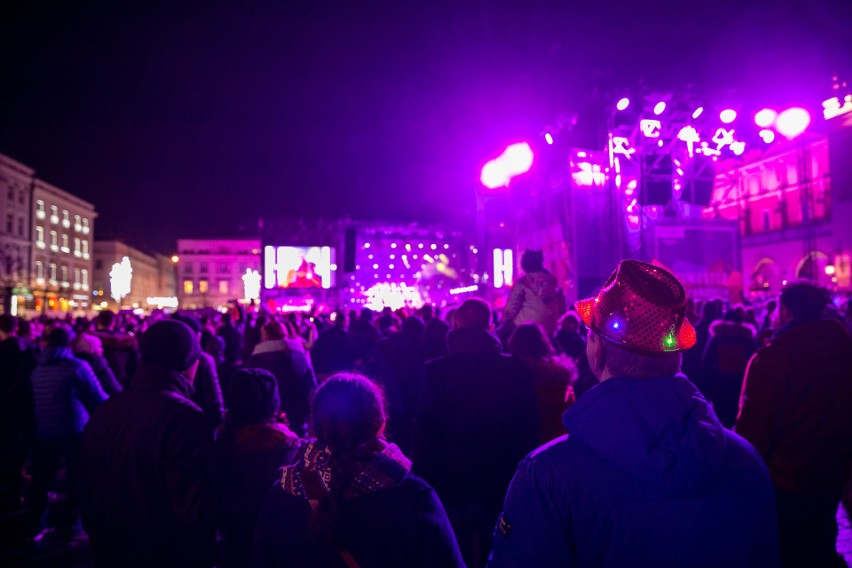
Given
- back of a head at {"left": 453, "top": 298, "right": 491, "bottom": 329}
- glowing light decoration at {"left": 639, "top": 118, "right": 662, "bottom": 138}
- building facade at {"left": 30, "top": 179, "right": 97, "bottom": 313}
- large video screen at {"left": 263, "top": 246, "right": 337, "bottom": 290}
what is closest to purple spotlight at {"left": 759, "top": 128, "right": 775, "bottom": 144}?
glowing light decoration at {"left": 639, "top": 118, "right": 662, "bottom": 138}

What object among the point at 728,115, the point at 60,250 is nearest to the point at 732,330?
the point at 728,115

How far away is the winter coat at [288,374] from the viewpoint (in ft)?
19.4

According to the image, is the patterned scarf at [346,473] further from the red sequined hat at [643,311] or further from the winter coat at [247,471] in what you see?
the winter coat at [247,471]

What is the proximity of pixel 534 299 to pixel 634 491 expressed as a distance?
556 centimetres

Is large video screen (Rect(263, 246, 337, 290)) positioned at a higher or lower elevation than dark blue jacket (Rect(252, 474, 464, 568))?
higher

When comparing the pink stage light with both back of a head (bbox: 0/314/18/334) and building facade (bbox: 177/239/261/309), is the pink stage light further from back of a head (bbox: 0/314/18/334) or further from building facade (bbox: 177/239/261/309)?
building facade (bbox: 177/239/261/309)

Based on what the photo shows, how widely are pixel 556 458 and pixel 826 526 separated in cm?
269

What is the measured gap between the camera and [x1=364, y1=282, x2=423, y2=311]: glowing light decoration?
1732 inches

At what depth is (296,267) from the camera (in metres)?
41.5

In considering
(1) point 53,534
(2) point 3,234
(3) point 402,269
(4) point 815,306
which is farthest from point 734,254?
(2) point 3,234

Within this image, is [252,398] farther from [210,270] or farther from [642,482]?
[210,270]

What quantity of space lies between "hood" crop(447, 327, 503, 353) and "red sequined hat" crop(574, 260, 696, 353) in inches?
82.6

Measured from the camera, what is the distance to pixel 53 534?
543cm

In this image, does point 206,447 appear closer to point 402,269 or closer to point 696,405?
point 696,405
